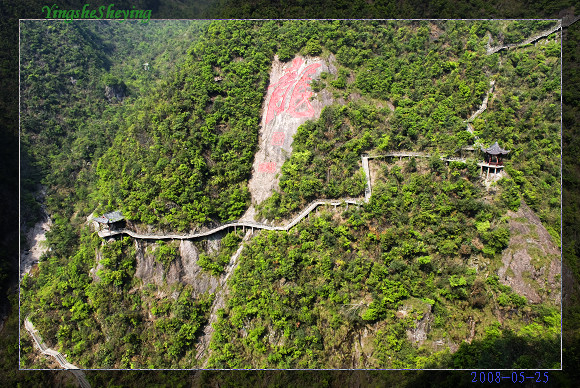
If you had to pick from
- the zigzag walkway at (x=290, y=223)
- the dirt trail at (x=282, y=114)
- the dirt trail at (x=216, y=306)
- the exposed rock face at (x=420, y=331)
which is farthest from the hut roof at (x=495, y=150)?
the dirt trail at (x=216, y=306)

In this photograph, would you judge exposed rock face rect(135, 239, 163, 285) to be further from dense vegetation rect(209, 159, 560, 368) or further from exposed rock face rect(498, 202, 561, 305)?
exposed rock face rect(498, 202, 561, 305)

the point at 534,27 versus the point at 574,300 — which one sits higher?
the point at 534,27

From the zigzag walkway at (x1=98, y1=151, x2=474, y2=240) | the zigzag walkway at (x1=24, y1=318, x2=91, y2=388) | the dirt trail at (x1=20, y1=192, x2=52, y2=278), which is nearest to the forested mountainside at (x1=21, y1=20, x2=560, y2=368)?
the zigzag walkway at (x1=98, y1=151, x2=474, y2=240)

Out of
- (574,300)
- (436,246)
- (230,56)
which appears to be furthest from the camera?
(230,56)

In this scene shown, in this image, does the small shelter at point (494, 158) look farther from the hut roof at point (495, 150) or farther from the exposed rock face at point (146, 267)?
the exposed rock face at point (146, 267)

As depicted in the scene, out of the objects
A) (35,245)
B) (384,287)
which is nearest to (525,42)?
(384,287)

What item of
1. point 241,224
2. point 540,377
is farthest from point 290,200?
point 540,377

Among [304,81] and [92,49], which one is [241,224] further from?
[92,49]
